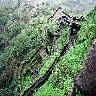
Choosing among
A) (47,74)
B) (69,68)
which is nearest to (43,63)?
(47,74)

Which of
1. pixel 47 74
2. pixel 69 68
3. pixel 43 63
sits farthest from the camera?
pixel 43 63

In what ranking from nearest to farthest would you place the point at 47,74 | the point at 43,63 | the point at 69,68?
1. the point at 69,68
2. the point at 47,74
3. the point at 43,63

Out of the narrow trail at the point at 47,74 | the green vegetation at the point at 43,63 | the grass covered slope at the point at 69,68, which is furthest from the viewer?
→ the narrow trail at the point at 47,74

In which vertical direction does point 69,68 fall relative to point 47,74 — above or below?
above

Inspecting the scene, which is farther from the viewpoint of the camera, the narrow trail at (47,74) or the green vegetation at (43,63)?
the narrow trail at (47,74)

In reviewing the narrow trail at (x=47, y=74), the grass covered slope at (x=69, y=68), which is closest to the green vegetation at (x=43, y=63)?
the grass covered slope at (x=69, y=68)

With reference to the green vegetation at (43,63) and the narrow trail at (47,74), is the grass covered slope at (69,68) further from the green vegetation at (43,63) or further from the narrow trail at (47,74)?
the narrow trail at (47,74)

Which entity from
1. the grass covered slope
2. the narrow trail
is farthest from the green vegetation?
the narrow trail

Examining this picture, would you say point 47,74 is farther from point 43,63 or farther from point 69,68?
point 69,68

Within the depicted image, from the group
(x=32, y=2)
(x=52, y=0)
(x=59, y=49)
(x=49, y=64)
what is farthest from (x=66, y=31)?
(x=32, y=2)

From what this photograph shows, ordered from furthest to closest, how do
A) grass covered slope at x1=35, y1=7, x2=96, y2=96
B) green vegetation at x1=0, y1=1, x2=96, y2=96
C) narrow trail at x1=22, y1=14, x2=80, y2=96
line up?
narrow trail at x1=22, y1=14, x2=80, y2=96
green vegetation at x1=0, y1=1, x2=96, y2=96
grass covered slope at x1=35, y1=7, x2=96, y2=96

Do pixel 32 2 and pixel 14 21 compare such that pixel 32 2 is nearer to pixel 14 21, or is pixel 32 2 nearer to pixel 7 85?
pixel 14 21

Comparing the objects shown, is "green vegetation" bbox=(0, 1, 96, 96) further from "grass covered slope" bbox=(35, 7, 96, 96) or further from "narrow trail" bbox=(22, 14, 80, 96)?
"narrow trail" bbox=(22, 14, 80, 96)
